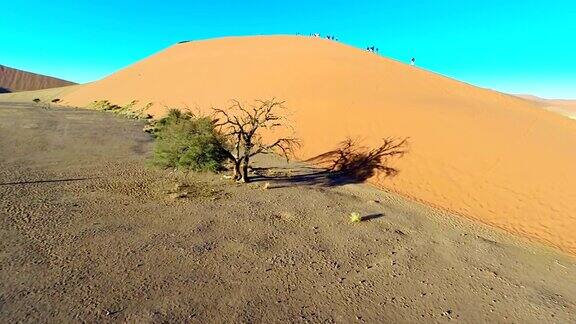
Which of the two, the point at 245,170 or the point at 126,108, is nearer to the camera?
the point at 245,170

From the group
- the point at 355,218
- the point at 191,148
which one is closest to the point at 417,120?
the point at 355,218

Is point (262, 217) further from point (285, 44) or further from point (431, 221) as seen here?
point (285, 44)

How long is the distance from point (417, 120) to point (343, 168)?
261 inches

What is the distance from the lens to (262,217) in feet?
39.9

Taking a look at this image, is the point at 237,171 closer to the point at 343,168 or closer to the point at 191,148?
the point at 191,148

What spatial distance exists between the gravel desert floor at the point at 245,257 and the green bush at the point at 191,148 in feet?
2.47

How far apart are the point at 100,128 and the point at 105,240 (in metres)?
18.1

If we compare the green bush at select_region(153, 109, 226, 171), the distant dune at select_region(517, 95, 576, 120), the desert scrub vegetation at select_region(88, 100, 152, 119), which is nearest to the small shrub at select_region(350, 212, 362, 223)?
the green bush at select_region(153, 109, 226, 171)

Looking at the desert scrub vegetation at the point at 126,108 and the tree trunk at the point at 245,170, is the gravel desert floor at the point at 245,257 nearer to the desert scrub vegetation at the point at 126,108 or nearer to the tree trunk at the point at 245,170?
the tree trunk at the point at 245,170

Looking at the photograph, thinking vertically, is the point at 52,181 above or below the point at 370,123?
below

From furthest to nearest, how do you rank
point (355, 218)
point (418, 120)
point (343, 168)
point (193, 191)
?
point (418, 120), point (343, 168), point (193, 191), point (355, 218)

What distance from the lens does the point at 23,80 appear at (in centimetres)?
11675

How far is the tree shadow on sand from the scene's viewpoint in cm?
1731

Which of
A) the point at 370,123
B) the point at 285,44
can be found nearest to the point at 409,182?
the point at 370,123
